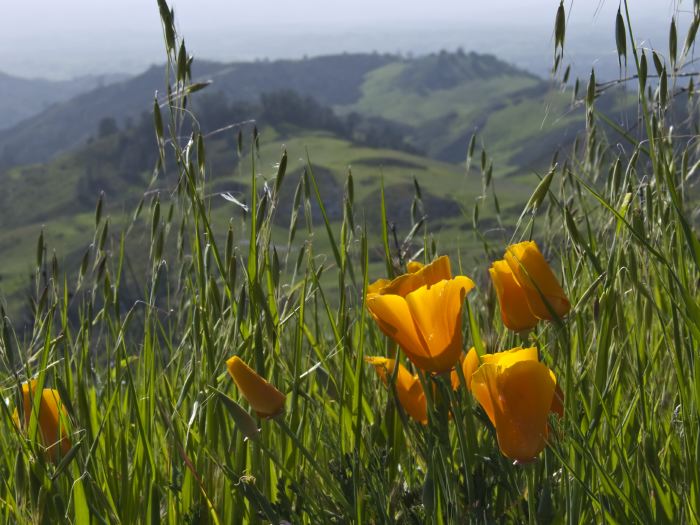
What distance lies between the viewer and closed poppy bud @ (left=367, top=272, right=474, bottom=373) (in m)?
1.34

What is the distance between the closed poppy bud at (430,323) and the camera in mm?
1340

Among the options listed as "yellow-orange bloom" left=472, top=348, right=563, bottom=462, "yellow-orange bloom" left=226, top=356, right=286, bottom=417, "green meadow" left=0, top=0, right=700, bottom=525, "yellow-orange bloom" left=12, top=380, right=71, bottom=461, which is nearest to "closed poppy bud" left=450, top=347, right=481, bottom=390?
"green meadow" left=0, top=0, right=700, bottom=525

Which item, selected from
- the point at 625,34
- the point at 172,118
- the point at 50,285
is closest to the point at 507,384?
the point at 625,34

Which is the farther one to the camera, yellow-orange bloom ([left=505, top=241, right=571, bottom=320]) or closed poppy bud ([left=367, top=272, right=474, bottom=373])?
yellow-orange bloom ([left=505, top=241, right=571, bottom=320])

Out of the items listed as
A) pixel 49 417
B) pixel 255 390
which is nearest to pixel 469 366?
pixel 255 390

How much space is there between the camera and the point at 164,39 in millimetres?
1524

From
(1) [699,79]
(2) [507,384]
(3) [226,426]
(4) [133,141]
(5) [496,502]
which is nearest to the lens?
(2) [507,384]

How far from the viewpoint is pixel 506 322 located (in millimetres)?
1521

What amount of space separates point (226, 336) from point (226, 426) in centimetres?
28

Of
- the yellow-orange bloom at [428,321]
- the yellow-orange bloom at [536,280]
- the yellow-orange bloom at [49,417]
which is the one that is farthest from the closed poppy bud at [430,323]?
the yellow-orange bloom at [49,417]

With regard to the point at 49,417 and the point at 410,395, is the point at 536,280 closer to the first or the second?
the point at 410,395

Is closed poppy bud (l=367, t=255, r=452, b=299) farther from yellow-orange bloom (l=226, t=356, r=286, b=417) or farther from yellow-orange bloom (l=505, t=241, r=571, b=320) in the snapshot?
yellow-orange bloom (l=226, t=356, r=286, b=417)

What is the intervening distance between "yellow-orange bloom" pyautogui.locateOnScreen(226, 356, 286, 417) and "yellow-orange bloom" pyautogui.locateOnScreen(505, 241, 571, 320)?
1.51 feet

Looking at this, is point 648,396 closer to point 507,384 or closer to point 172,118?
point 507,384
